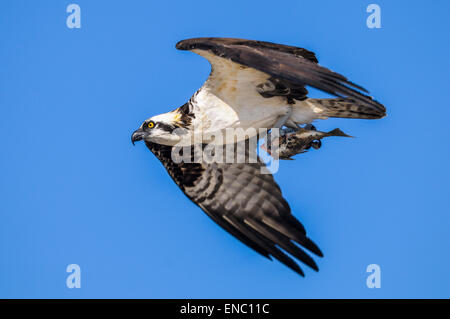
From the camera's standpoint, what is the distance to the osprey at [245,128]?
935 centimetres

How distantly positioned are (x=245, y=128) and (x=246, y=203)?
1.22m

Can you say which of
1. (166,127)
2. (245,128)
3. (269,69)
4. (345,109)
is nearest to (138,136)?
(166,127)

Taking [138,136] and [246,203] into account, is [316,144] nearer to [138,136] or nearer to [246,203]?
[246,203]

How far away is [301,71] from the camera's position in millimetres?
8070

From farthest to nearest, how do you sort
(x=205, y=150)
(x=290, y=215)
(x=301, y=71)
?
(x=205, y=150), (x=290, y=215), (x=301, y=71)

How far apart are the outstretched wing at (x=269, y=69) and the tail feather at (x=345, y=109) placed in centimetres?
25

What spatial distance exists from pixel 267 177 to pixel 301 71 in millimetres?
2537

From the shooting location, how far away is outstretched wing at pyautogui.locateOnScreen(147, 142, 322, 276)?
364 inches

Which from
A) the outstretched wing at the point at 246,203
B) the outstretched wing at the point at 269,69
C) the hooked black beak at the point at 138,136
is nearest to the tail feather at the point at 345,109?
the outstretched wing at the point at 269,69

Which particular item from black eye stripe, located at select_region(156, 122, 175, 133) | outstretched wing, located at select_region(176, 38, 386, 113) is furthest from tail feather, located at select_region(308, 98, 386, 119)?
black eye stripe, located at select_region(156, 122, 175, 133)

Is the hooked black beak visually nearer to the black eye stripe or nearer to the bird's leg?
the black eye stripe

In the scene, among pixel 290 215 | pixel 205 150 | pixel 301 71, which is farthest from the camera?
pixel 205 150

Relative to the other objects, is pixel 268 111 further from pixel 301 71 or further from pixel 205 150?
pixel 301 71

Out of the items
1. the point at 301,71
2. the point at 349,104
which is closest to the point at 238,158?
the point at 349,104
